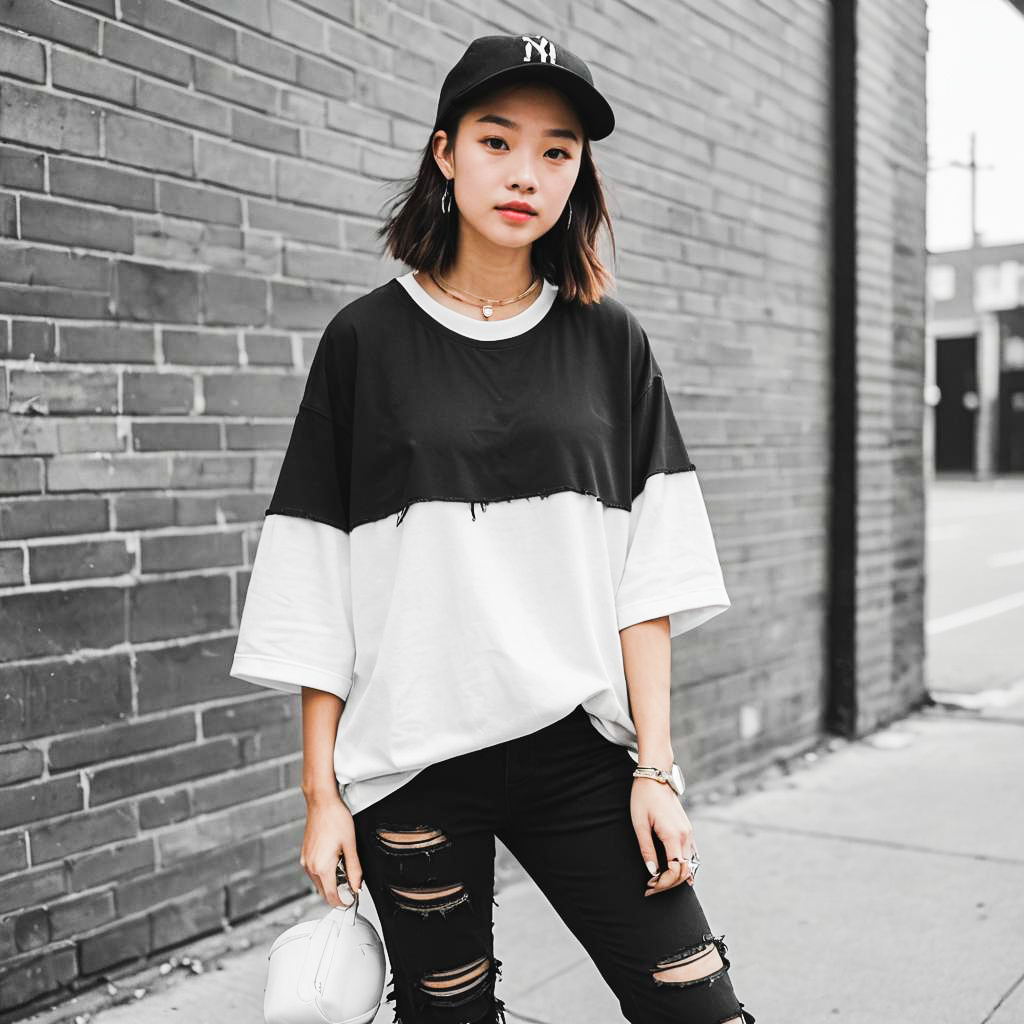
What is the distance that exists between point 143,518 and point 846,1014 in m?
2.09

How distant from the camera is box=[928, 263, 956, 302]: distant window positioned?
2314 inches

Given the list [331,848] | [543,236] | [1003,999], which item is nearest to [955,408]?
[1003,999]

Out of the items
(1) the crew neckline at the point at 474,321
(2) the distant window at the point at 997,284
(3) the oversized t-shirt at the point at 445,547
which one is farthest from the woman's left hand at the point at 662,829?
(2) the distant window at the point at 997,284

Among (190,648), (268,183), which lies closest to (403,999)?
(190,648)

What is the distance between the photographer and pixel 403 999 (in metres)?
1.83

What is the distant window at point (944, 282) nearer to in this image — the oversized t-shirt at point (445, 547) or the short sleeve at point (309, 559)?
the oversized t-shirt at point (445, 547)

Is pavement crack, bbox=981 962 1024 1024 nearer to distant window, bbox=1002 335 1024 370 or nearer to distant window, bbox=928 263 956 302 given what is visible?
distant window, bbox=1002 335 1024 370

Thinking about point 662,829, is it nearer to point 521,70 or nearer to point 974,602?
point 521,70

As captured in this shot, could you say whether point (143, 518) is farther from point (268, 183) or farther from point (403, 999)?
point (403, 999)

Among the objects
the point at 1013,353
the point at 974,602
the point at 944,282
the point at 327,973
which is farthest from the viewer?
the point at 944,282

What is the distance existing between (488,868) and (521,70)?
1.12 meters

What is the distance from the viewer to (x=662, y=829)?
1.80 m

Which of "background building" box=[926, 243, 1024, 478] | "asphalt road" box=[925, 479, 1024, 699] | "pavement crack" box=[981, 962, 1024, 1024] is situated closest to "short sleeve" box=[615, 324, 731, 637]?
"pavement crack" box=[981, 962, 1024, 1024]

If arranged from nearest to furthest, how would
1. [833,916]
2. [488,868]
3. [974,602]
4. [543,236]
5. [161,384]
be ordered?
[488,868] < [543,236] < [161,384] < [833,916] < [974,602]
